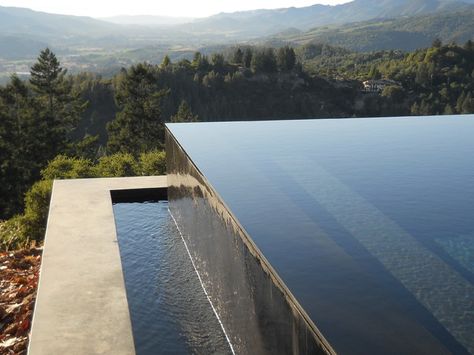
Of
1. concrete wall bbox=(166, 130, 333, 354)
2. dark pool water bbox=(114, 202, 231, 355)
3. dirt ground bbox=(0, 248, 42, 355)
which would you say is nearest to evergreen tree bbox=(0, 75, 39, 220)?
dirt ground bbox=(0, 248, 42, 355)

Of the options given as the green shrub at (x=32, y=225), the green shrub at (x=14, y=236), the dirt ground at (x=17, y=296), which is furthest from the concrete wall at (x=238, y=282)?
the green shrub at (x=32, y=225)

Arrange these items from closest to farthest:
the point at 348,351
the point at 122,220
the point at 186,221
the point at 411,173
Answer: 1. the point at 348,351
2. the point at 411,173
3. the point at 186,221
4. the point at 122,220

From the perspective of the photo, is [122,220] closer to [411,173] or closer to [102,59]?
[411,173]

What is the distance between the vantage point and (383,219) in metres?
3.56

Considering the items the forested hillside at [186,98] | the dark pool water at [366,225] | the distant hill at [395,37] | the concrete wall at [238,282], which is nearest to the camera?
the dark pool water at [366,225]

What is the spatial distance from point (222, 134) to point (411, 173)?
10.5 feet

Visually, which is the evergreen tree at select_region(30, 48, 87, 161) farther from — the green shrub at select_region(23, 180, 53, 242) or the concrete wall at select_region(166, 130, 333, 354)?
the concrete wall at select_region(166, 130, 333, 354)

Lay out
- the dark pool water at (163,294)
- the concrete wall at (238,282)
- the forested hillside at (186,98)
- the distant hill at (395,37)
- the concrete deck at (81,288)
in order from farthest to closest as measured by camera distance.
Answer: the distant hill at (395,37), the forested hillside at (186,98), the dark pool water at (163,294), the concrete deck at (81,288), the concrete wall at (238,282)

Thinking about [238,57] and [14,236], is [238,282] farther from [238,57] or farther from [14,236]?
[238,57]

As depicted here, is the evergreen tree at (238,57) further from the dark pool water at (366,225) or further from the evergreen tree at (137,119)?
the dark pool water at (366,225)

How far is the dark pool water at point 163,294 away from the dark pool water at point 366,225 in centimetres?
111

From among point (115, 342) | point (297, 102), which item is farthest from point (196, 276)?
point (297, 102)

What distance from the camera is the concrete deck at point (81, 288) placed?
3.71 meters

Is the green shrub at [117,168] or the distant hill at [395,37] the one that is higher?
the green shrub at [117,168]
